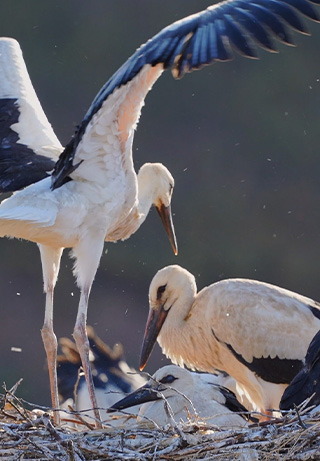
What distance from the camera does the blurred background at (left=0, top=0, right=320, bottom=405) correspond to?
48.7ft

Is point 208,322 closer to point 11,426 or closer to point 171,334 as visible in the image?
point 171,334

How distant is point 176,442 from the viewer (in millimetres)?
4871

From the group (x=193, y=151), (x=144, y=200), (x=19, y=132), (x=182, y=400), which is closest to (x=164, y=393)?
(x=182, y=400)

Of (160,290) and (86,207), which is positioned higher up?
(86,207)

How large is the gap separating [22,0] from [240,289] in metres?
10.4

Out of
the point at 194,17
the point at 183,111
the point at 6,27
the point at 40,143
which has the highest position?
the point at 194,17

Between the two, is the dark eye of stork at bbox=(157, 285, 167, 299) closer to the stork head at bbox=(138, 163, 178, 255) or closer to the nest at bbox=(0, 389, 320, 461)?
the stork head at bbox=(138, 163, 178, 255)

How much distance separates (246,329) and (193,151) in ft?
29.6

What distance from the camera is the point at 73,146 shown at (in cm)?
603

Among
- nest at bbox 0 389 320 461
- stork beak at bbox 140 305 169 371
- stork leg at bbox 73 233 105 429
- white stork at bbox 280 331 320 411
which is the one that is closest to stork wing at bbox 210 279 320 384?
stork beak at bbox 140 305 169 371

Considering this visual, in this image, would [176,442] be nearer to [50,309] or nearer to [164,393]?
[164,393]

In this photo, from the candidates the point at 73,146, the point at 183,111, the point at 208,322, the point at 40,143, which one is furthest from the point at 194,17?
the point at 183,111

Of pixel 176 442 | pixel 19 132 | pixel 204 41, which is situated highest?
pixel 204 41

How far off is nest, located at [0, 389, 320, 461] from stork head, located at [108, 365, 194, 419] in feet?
2.97
